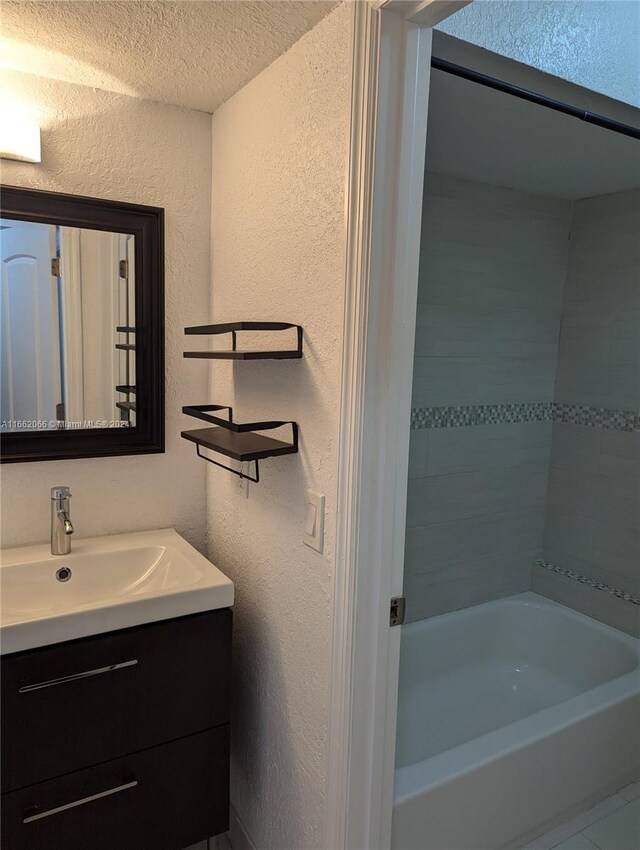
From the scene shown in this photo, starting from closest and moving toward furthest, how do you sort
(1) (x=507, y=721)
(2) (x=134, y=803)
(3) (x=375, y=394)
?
1. (3) (x=375, y=394)
2. (2) (x=134, y=803)
3. (1) (x=507, y=721)

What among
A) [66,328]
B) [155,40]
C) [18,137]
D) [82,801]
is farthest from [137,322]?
[82,801]

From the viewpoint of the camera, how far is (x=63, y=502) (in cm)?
173

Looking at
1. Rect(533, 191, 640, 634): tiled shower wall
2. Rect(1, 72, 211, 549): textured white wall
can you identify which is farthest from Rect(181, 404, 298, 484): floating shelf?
Rect(533, 191, 640, 634): tiled shower wall

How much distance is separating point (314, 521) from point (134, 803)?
866mm

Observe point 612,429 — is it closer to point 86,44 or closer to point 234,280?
point 234,280

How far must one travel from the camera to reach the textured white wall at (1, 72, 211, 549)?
171 cm

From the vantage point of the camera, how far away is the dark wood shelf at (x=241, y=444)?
147cm

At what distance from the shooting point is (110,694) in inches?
58.0

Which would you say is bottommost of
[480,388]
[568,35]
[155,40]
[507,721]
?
[507,721]

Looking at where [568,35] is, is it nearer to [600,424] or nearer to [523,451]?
[600,424]

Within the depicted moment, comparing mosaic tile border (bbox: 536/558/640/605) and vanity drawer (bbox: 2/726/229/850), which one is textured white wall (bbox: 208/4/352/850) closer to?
vanity drawer (bbox: 2/726/229/850)

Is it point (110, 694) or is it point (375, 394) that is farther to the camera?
point (110, 694)

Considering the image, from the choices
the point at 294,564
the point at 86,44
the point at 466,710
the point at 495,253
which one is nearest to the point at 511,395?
the point at 495,253

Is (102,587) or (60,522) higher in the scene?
(60,522)
